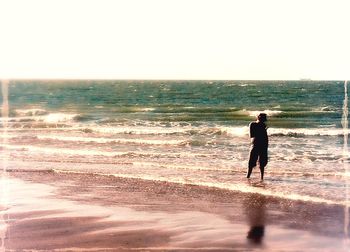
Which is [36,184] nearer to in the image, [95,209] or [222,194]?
[95,209]

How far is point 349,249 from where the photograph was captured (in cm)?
673

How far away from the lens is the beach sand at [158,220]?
702 cm

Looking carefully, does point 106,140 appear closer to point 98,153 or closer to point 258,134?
point 98,153

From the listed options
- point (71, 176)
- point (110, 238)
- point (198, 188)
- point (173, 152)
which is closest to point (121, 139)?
point (173, 152)

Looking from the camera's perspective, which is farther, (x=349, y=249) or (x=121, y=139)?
(x=121, y=139)

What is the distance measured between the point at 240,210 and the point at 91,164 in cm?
739

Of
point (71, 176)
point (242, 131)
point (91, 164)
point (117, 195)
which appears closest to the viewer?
point (117, 195)

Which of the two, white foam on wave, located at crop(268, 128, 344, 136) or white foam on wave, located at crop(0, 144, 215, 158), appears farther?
white foam on wave, located at crop(268, 128, 344, 136)

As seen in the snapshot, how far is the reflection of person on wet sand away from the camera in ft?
24.3

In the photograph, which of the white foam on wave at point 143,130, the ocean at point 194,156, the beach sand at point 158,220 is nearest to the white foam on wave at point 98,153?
the ocean at point 194,156

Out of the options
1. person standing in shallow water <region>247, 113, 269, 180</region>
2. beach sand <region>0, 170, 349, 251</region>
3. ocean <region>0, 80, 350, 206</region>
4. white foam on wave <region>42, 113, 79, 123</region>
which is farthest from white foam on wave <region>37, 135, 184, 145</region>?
white foam on wave <region>42, 113, 79, 123</region>

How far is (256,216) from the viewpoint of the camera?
8664mm

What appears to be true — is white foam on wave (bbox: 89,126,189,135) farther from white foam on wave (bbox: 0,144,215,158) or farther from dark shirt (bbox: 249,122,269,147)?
dark shirt (bbox: 249,122,269,147)

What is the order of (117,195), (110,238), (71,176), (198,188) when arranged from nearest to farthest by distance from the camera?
(110,238), (117,195), (198,188), (71,176)
